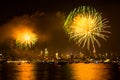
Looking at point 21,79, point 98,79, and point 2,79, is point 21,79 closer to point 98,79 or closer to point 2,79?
point 2,79

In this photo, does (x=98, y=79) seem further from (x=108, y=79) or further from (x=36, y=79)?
(x=36, y=79)

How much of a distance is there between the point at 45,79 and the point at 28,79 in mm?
4060

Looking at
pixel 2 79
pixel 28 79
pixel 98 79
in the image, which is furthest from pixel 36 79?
pixel 98 79

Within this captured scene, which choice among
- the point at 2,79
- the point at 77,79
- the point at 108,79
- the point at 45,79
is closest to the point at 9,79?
the point at 2,79

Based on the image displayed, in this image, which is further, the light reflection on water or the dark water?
the dark water

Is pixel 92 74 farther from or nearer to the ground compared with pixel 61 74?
nearer to the ground

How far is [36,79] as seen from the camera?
9175 cm

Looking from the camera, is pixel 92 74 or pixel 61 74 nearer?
pixel 92 74

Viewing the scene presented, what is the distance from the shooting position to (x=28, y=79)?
91.9m

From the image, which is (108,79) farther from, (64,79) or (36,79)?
(36,79)

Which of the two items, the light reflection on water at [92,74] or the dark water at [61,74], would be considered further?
the dark water at [61,74]

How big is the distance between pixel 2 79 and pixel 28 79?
6.12m

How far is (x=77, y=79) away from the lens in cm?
9194

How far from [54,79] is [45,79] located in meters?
2.20
